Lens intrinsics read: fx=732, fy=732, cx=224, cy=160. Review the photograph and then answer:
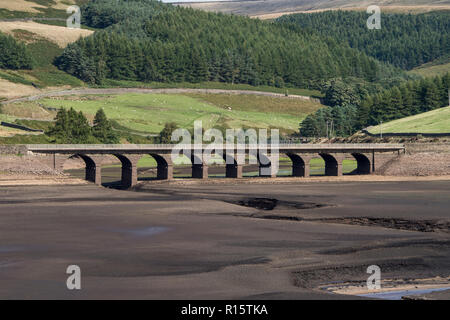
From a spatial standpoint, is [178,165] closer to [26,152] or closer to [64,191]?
[26,152]

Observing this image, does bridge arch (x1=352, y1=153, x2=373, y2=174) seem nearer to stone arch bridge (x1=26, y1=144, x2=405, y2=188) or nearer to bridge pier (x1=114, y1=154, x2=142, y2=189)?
stone arch bridge (x1=26, y1=144, x2=405, y2=188)

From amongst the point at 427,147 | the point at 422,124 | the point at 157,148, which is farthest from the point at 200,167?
the point at 422,124

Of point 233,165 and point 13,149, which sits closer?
point 13,149

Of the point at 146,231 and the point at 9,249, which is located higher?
the point at 146,231

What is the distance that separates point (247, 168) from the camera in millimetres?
147750

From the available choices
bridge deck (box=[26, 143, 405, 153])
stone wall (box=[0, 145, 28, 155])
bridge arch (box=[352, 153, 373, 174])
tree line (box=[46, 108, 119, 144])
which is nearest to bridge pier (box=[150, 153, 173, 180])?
bridge deck (box=[26, 143, 405, 153])

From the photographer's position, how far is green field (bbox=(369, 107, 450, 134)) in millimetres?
163288

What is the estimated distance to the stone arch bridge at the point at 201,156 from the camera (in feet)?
366

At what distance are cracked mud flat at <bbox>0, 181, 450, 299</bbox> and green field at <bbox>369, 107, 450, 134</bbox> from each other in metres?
71.9

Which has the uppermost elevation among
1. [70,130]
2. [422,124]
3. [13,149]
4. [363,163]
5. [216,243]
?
[422,124]

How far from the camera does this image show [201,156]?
120 meters

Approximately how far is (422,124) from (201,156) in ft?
240

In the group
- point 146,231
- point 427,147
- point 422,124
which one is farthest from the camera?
point 422,124

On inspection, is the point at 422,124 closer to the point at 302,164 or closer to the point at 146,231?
the point at 302,164
